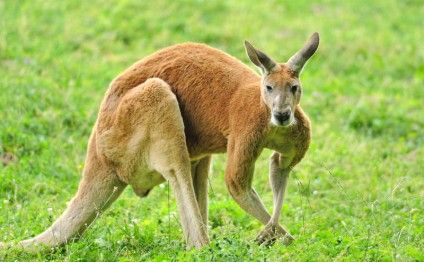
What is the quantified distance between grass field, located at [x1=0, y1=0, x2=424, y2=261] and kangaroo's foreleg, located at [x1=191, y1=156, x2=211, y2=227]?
0.78 feet

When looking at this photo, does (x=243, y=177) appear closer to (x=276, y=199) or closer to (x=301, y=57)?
(x=276, y=199)

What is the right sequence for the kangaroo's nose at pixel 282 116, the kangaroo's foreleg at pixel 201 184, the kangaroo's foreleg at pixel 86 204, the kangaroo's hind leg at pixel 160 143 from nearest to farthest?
1. the kangaroo's nose at pixel 282 116
2. the kangaroo's hind leg at pixel 160 143
3. the kangaroo's foreleg at pixel 86 204
4. the kangaroo's foreleg at pixel 201 184

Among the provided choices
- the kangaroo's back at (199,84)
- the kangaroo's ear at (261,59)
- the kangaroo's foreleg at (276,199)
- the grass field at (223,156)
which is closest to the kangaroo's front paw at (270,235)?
the kangaroo's foreleg at (276,199)

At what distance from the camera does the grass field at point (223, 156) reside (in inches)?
299

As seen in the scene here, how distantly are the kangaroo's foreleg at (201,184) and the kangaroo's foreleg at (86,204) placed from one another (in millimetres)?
626

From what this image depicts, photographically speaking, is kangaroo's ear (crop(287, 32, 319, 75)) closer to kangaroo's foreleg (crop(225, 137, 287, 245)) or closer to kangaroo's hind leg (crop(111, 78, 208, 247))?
kangaroo's foreleg (crop(225, 137, 287, 245))

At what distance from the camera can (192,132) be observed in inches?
301

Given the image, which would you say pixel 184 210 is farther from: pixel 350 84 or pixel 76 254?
pixel 350 84

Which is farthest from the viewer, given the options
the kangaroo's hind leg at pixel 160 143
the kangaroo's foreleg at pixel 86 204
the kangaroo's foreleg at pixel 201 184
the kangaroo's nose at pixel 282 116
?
the kangaroo's foreleg at pixel 201 184

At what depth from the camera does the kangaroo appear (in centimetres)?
719

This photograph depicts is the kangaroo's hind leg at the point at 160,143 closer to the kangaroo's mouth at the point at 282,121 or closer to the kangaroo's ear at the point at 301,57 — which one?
the kangaroo's mouth at the point at 282,121

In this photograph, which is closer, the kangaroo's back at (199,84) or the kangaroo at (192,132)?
the kangaroo at (192,132)

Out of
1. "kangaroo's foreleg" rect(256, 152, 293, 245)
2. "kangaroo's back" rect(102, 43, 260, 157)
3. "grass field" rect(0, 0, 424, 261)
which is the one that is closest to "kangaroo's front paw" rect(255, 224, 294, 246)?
"kangaroo's foreleg" rect(256, 152, 293, 245)

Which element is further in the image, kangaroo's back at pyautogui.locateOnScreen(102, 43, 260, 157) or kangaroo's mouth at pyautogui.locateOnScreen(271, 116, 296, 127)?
kangaroo's back at pyautogui.locateOnScreen(102, 43, 260, 157)
